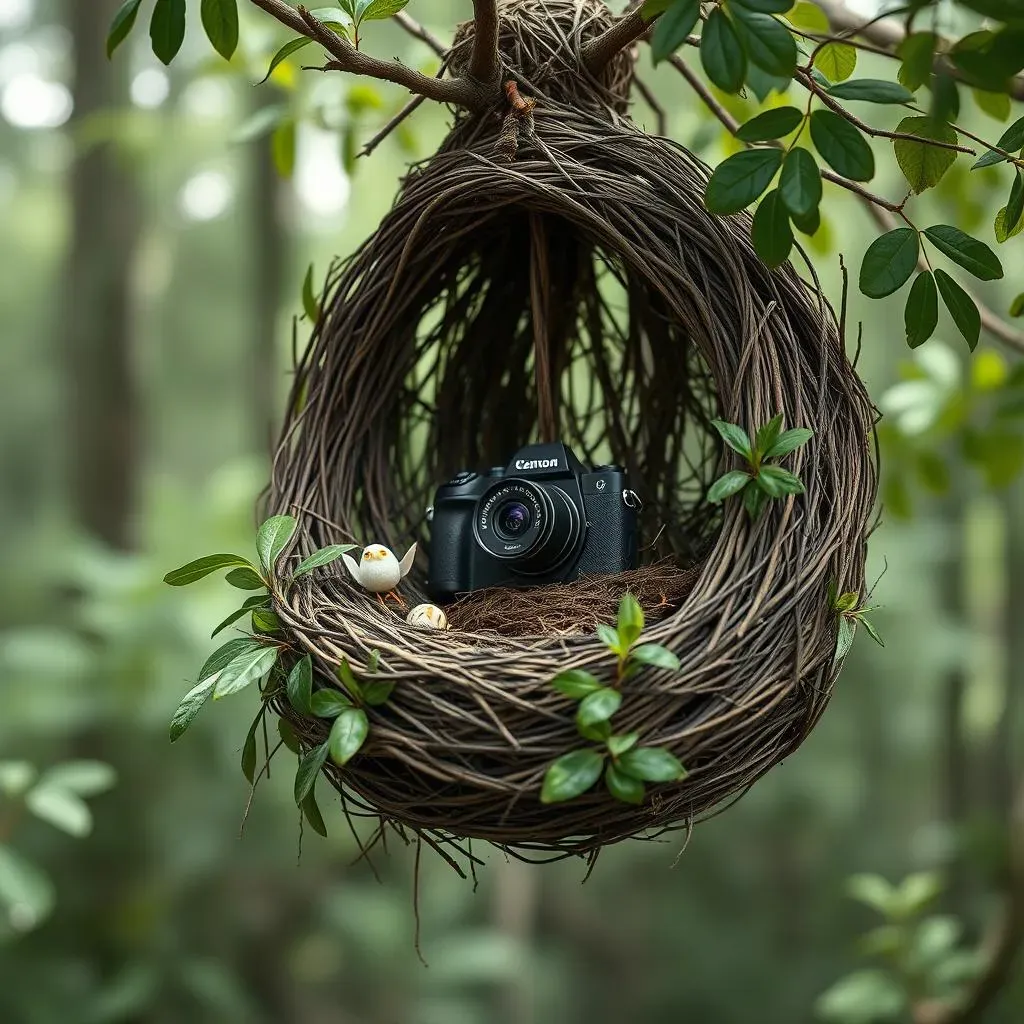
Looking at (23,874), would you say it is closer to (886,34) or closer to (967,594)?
(886,34)

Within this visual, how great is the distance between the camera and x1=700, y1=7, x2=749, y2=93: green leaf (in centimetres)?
75

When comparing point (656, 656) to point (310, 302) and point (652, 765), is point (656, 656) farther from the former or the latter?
point (310, 302)

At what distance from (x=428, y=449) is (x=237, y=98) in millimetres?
4785

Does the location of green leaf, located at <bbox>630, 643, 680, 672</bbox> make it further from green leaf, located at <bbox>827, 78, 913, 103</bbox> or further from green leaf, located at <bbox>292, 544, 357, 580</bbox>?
green leaf, located at <bbox>827, 78, 913, 103</bbox>

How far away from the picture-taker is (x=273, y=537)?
92cm

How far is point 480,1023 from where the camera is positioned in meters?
4.25

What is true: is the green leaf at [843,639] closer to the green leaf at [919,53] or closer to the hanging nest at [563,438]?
the hanging nest at [563,438]

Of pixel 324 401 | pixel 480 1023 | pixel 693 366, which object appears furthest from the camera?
pixel 480 1023

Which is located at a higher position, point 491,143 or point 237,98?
point 237,98

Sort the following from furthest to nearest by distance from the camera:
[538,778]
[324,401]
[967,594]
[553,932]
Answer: [553,932] < [967,594] < [324,401] < [538,778]

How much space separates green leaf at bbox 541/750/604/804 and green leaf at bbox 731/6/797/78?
45cm

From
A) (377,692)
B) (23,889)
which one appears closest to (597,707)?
(377,692)

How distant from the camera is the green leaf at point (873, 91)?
832 mm

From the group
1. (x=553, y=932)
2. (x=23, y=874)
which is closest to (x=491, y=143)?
(x=23, y=874)
